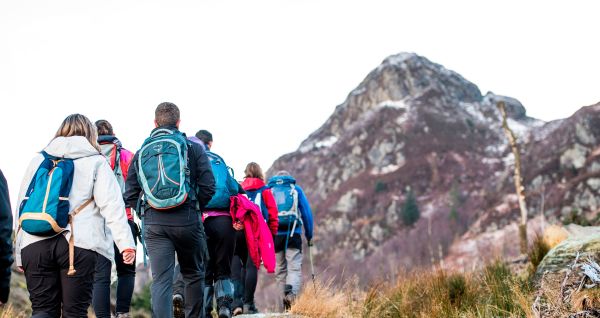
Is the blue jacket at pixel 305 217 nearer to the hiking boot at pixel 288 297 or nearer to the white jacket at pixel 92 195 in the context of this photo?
the hiking boot at pixel 288 297

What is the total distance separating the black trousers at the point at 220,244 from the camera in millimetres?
5125

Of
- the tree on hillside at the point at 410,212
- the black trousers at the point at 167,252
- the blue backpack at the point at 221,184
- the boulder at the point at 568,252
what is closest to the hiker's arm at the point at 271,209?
the blue backpack at the point at 221,184

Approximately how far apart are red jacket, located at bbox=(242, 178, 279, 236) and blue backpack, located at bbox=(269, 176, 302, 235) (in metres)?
0.43

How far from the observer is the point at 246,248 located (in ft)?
20.1

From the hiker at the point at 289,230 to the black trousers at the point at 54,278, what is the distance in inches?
157

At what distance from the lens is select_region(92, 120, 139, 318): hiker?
453 centimetres

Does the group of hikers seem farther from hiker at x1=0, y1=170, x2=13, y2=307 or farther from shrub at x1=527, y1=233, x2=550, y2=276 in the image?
shrub at x1=527, y1=233, x2=550, y2=276

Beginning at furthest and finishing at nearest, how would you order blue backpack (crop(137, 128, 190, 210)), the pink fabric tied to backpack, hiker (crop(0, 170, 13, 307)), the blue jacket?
1. the blue jacket
2. the pink fabric tied to backpack
3. blue backpack (crop(137, 128, 190, 210))
4. hiker (crop(0, 170, 13, 307))

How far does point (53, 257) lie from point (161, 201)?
2.93 ft

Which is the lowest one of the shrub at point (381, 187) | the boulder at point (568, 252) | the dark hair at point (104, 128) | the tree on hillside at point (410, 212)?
the tree on hillside at point (410, 212)

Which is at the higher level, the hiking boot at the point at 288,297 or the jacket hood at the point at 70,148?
the jacket hood at the point at 70,148

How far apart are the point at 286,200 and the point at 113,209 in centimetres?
392

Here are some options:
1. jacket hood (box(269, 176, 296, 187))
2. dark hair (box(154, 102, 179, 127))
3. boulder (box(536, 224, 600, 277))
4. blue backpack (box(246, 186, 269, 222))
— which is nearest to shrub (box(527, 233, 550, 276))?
boulder (box(536, 224, 600, 277))

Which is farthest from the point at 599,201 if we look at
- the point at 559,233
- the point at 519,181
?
the point at 559,233
